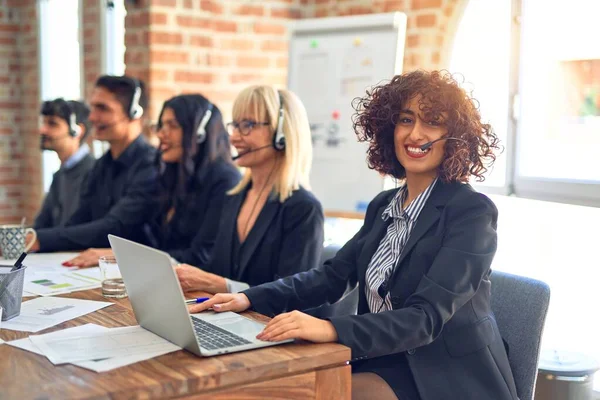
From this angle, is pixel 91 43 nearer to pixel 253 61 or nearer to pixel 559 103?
pixel 253 61

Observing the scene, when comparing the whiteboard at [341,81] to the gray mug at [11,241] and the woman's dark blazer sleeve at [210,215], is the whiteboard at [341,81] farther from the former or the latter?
the gray mug at [11,241]

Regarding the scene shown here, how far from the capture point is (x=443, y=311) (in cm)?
161

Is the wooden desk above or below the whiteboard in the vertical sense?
below

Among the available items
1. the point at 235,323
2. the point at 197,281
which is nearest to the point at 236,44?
the point at 197,281

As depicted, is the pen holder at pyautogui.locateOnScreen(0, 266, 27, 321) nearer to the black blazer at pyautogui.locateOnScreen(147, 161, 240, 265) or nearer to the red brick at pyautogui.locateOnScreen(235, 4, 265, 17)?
the black blazer at pyautogui.locateOnScreen(147, 161, 240, 265)

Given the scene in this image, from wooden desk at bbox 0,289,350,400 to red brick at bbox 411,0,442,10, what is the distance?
7.44 feet

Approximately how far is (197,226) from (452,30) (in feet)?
4.75

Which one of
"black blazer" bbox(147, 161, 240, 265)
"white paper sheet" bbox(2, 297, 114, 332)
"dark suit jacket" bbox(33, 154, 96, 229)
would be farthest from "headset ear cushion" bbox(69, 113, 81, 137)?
"white paper sheet" bbox(2, 297, 114, 332)

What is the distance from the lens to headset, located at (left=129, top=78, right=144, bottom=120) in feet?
11.4

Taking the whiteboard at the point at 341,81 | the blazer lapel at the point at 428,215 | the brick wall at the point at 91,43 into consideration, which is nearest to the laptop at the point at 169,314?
the blazer lapel at the point at 428,215

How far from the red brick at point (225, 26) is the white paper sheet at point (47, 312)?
232 centimetres

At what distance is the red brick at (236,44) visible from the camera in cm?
394

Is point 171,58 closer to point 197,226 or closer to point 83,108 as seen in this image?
point 83,108

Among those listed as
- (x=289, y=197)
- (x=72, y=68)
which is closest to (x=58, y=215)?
(x=72, y=68)
